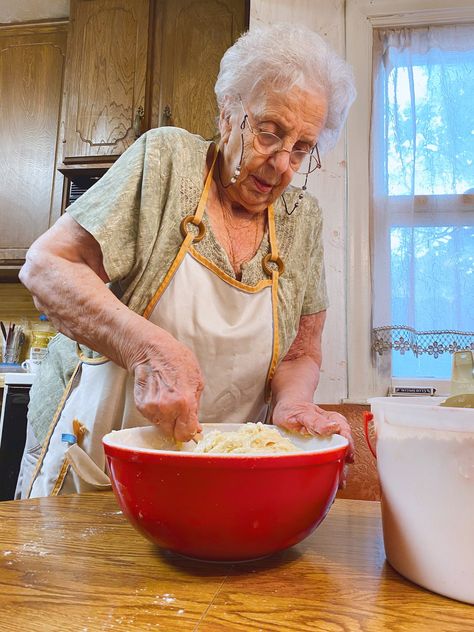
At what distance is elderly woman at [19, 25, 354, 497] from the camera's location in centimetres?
84

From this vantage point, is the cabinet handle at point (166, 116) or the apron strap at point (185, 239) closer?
the apron strap at point (185, 239)

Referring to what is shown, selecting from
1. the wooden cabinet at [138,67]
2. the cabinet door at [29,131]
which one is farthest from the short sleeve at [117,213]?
the cabinet door at [29,131]

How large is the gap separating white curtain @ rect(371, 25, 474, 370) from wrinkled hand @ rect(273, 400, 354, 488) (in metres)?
1.13

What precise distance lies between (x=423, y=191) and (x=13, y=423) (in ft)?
6.21

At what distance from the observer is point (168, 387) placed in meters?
0.65

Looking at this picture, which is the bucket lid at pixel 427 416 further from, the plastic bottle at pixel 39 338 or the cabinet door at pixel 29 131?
the cabinet door at pixel 29 131

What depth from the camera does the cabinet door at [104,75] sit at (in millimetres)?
2443

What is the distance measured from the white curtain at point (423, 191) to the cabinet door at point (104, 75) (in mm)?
1181

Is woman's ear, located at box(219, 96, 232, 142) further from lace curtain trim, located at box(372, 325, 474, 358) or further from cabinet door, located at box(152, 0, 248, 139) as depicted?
cabinet door, located at box(152, 0, 248, 139)

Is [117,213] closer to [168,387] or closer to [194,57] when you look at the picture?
[168,387]

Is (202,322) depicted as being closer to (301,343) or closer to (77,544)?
(301,343)

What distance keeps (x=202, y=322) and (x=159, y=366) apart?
0.28 meters

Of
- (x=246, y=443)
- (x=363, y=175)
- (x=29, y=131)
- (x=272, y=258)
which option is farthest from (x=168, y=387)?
(x=29, y=131)

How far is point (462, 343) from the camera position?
1.80 metres
